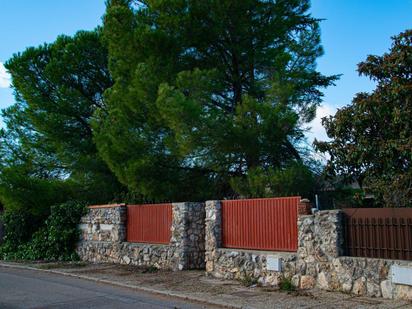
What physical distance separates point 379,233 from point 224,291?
12.9 feet

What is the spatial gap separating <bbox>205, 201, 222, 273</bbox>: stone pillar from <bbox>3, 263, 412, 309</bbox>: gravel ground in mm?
534

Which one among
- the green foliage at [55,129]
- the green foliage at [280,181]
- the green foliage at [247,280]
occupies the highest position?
the green foliage at [55,129]

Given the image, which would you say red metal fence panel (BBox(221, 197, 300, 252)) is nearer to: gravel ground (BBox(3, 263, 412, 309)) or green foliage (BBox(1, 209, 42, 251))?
gravel ground (BBox(3, 263, 412, 309))

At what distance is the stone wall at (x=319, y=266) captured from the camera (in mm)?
10711

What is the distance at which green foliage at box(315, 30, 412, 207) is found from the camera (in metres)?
13.4

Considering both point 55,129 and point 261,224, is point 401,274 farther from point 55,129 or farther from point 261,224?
point 55,129

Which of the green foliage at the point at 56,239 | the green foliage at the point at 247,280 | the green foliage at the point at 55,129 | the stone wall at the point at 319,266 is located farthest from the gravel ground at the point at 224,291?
the green foliage at the point at 55,129

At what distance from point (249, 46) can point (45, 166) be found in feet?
39.8

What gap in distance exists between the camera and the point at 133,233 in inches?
755

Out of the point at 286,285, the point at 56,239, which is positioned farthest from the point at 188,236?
the point at 56,239

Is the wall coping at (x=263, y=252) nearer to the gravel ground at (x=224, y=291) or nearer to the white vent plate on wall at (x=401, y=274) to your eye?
the gravel ground at (x=224, y=291)

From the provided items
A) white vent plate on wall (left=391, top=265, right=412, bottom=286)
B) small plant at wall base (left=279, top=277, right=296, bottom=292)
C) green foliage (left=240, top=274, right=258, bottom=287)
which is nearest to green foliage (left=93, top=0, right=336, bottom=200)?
green foliage (left=240, top=274, right=258, bottom=287)

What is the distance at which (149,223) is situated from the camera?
18.5 metres

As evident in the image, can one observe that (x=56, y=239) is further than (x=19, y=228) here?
No
